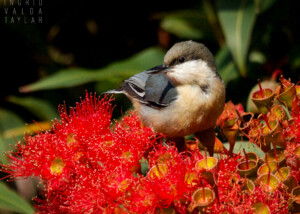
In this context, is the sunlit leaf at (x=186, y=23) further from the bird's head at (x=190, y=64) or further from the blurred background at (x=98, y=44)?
the bird's head at (x=190, y=64)

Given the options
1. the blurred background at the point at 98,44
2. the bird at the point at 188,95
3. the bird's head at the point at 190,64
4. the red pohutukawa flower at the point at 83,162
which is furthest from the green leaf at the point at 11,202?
the bird's head at the point at 190,64

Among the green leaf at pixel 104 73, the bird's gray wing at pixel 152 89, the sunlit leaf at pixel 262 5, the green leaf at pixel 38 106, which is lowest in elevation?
the green leaf at pixel 38 106

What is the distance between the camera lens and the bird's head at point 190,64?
2371 mm

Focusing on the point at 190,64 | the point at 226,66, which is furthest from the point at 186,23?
the point at 190,64

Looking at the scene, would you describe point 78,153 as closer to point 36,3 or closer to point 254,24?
point 254,24

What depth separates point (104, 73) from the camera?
312 cm

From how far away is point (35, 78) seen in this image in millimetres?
3836

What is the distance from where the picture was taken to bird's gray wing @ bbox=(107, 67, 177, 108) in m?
2.47

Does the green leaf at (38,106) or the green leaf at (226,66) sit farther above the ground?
A: the green leaf at (226,66)

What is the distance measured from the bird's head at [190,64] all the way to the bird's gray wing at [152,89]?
75 mm

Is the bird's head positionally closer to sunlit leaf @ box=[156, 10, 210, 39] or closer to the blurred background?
the blurred background

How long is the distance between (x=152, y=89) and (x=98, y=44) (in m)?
1.23

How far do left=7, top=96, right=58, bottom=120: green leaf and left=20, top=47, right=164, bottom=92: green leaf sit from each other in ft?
1.30

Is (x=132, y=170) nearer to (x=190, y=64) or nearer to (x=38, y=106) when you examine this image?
(x=190, y=64)
